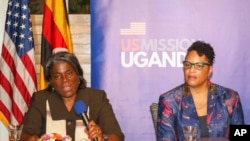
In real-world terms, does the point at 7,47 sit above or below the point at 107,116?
above

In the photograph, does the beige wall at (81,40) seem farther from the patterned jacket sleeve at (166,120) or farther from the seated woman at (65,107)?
the patterned jacket sleeve at (166,120)

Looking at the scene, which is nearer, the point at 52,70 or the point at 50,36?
the point at 52,70

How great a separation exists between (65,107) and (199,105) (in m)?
0.98

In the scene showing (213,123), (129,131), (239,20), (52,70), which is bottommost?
(129,131)

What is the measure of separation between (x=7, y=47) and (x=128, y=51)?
1.13 metres

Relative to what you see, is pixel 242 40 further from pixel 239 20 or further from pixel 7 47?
pixel 7 47

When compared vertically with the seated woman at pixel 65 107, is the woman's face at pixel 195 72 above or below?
above

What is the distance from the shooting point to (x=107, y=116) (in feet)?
11.2

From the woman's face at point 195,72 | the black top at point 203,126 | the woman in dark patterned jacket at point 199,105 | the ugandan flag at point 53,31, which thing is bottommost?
the black top at point 203,126

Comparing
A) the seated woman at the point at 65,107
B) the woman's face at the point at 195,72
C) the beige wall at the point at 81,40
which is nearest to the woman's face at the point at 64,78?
the seated woman at the point at 65,107

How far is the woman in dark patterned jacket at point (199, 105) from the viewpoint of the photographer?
11.4 ft

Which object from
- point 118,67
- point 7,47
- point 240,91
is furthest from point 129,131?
point 7,47

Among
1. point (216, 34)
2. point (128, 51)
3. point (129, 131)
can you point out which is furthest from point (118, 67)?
point (216, 34)

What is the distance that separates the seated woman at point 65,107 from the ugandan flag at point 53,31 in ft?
3.32
